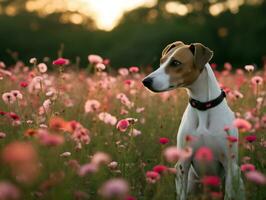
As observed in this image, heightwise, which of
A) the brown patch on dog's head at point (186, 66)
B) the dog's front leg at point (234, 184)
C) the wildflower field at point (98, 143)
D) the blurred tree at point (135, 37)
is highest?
the blurred tree at point (135, 37)

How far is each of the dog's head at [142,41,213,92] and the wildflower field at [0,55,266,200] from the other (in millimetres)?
336

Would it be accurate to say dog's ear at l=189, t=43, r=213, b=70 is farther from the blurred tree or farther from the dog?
the blurred tree

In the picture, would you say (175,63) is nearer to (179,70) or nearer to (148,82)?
(179,70)

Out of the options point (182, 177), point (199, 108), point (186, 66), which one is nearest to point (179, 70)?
point (186, 66)

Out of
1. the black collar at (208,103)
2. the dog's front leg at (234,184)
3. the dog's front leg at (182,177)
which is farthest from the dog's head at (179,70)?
the dog's front leg at (234,184)

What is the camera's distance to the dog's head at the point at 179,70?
4.02 meters

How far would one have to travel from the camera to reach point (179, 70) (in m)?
4.08

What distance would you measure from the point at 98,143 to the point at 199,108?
829 mm

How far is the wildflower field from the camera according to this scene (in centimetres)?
239

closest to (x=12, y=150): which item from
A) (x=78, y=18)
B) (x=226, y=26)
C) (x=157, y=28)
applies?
(x=157, y=28)

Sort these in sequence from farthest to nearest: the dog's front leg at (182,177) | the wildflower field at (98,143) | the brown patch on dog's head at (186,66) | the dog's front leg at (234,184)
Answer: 1. the brown patch on dog's head at (186,66)
2. the dog's front leg at (182,177)
3. the dog's front leg at (234,184)
4. the wildflower field at (98,143)

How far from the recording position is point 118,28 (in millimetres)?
29797

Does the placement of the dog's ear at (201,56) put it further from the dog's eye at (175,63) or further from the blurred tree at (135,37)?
the blurred tree at (135,37)

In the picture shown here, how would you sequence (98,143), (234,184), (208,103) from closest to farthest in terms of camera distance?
(234,184) < (98,143) < (208,103)
